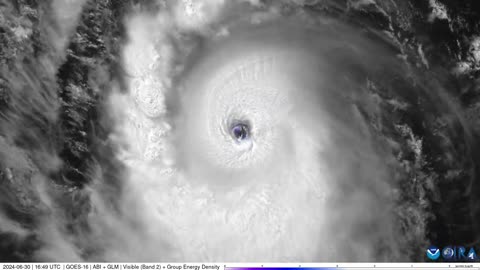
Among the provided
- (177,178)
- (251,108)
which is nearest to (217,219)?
(177,178)

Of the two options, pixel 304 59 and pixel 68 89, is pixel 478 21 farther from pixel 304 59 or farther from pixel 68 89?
pixel 68 89

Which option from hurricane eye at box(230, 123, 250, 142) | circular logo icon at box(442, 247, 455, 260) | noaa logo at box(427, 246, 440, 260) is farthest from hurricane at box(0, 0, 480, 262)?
circular logo icon at box(442, 247, 455, 260)

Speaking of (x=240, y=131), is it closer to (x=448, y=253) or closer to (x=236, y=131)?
(x=236, y=131)

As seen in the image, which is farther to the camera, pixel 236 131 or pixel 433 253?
pixel 236 131

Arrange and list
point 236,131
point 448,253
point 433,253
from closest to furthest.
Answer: point 448,253
point 433,253
point 236,131

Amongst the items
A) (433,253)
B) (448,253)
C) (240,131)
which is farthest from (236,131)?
(448,253)

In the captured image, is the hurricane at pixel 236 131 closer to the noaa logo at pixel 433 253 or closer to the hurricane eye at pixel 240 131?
the hurricane eye at pixel 240 131
